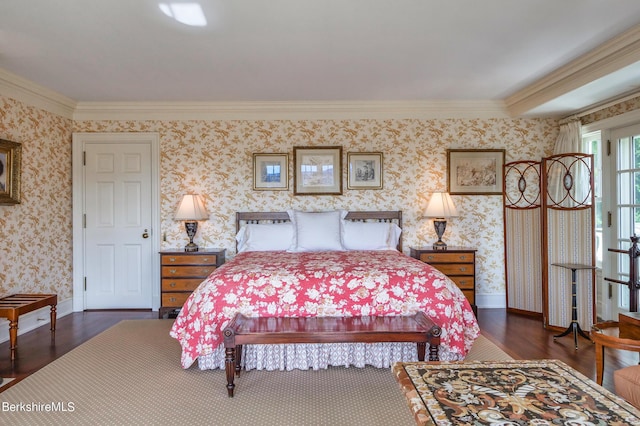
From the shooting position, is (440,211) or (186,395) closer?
(186,395)

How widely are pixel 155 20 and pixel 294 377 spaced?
8.97 feet

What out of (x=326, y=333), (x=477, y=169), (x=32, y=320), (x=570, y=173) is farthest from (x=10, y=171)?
(x=570, y=173)

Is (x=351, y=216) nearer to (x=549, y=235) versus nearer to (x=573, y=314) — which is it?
(x=549, y=235)

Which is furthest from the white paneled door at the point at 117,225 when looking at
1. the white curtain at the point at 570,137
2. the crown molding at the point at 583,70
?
the white curtain at the point at 570,137

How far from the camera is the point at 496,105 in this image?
15.2 ft

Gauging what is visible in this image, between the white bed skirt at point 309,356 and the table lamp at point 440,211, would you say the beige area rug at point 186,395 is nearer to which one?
the white bed skirt at point 309,356

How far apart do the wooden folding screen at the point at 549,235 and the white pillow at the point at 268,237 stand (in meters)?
2.66

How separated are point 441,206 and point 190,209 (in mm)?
3011

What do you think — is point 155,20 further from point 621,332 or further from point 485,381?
point 621,332

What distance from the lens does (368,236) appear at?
4.20 meters

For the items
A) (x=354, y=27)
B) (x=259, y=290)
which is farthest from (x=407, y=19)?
(x=259, y=290)

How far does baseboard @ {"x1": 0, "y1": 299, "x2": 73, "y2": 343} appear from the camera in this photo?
350 centimetres

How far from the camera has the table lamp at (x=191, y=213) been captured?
4.34 m

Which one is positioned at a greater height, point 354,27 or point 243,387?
point 354,27
